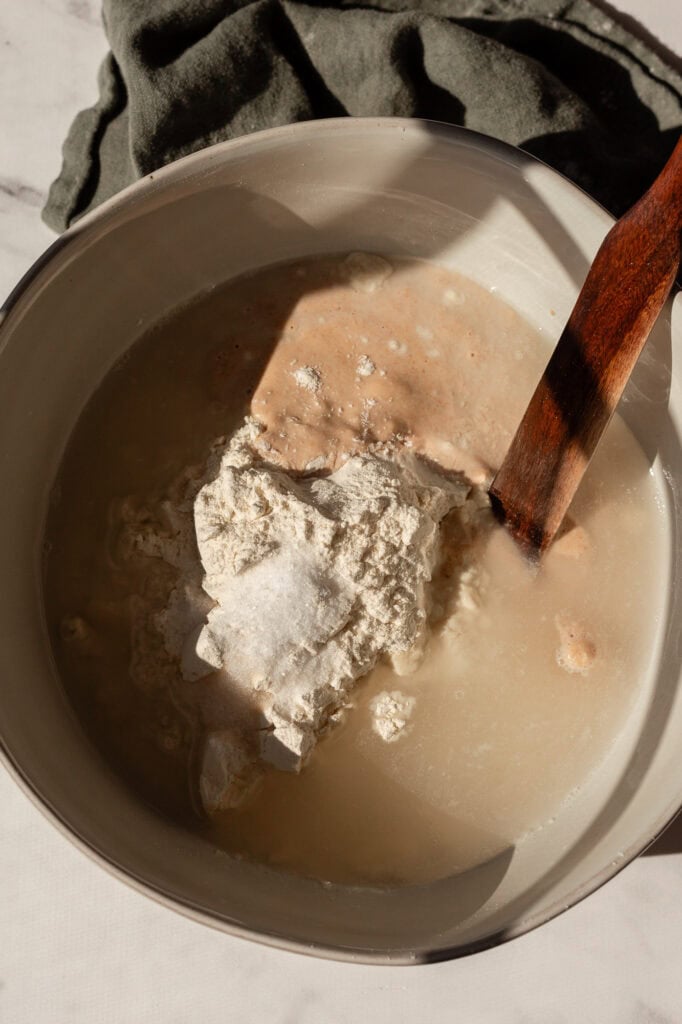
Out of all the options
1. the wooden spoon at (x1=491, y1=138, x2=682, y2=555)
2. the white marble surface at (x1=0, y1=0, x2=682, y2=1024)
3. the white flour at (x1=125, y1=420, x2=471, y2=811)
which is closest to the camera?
the wooden spoon at (x1=491, y1=138, x2=682, y2=555)

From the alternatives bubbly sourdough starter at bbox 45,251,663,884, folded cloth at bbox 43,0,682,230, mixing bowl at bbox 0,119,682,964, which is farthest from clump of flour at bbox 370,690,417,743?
folded cloth at bbox 43,0,682,230

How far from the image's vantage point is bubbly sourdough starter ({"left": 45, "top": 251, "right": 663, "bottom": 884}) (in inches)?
37.9

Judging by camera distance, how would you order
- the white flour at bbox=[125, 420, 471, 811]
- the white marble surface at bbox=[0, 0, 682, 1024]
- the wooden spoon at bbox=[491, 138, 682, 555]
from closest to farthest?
the wooden spoon at bbox=[491, 138, 682, 555]
the white flour at bbox=[125, 420, 471, 811]
the white marble surface at bbox=[0, 0, 682, 1024]

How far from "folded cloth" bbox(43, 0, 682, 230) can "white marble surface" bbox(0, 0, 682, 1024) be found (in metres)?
0.10

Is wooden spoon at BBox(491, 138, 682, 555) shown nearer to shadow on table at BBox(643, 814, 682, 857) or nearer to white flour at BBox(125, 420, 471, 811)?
white flour at BBox(125, 420, 471, 811)

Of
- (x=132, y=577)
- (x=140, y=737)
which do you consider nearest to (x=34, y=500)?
(x=132, y=577)

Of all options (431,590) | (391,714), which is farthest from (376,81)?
(391,714)

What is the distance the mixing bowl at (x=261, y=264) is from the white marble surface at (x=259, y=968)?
0.16 meters

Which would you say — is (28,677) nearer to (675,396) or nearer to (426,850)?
(426,850)

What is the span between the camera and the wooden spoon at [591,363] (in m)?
0.77

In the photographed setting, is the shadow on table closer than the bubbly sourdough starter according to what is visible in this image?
No

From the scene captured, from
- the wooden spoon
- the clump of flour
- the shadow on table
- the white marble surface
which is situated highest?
the wooden spoon

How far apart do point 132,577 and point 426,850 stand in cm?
44

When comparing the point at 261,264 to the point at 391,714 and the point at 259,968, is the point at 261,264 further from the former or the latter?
the point at 259,968
